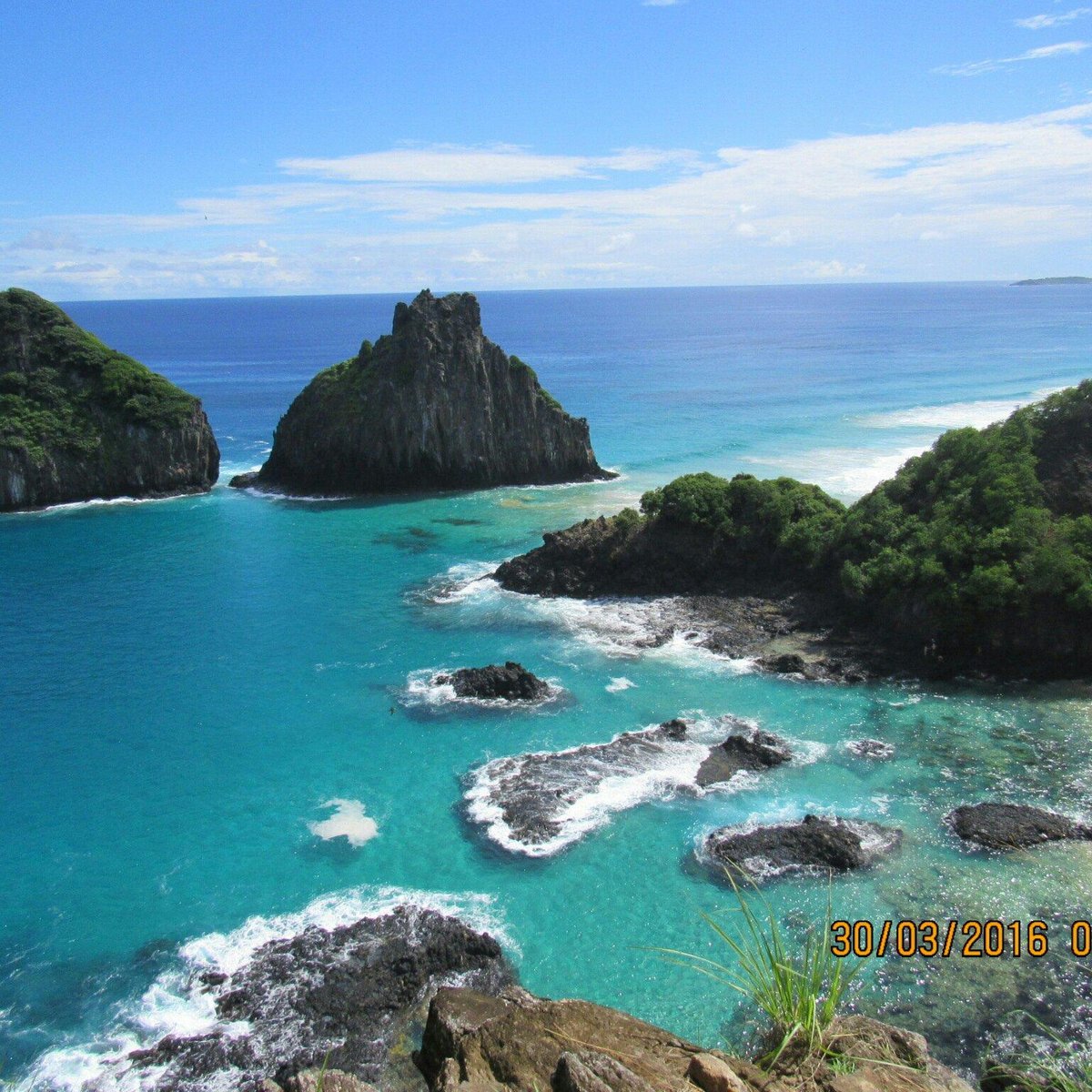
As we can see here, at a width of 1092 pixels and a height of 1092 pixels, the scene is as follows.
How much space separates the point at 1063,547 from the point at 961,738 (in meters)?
12.3

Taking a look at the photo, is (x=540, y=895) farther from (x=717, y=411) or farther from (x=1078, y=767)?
(x=717, y=411)

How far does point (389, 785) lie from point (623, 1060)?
23201 mm

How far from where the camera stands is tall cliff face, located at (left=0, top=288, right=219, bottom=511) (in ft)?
265

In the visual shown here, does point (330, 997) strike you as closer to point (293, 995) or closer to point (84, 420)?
point (293, 995)

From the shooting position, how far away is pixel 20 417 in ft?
265

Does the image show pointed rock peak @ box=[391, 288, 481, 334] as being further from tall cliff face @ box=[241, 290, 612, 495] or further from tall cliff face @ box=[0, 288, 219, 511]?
tall cliff face @ box=[0, 288, 219, 511]

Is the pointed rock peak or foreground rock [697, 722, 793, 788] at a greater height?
the pointed rock peak

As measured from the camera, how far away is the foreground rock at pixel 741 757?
3441 centimetres

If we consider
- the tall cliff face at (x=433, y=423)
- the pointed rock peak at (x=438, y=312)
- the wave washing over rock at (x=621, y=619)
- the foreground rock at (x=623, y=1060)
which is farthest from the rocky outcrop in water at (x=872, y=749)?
the pointed rock peak at (x=438, y=312)

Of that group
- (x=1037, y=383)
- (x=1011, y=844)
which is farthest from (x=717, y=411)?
(x=1011, y=844)

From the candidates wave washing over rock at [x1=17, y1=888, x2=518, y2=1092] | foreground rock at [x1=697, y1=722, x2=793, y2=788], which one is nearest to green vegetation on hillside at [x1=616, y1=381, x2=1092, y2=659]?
foreground rock at [x1=697, y1=722, x2=793, y2=788]

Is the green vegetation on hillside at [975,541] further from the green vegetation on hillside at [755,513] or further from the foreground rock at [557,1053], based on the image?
the foreground rock at [557,1053]

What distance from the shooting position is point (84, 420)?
273 ft

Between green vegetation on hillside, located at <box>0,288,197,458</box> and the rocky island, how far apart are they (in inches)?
1870
